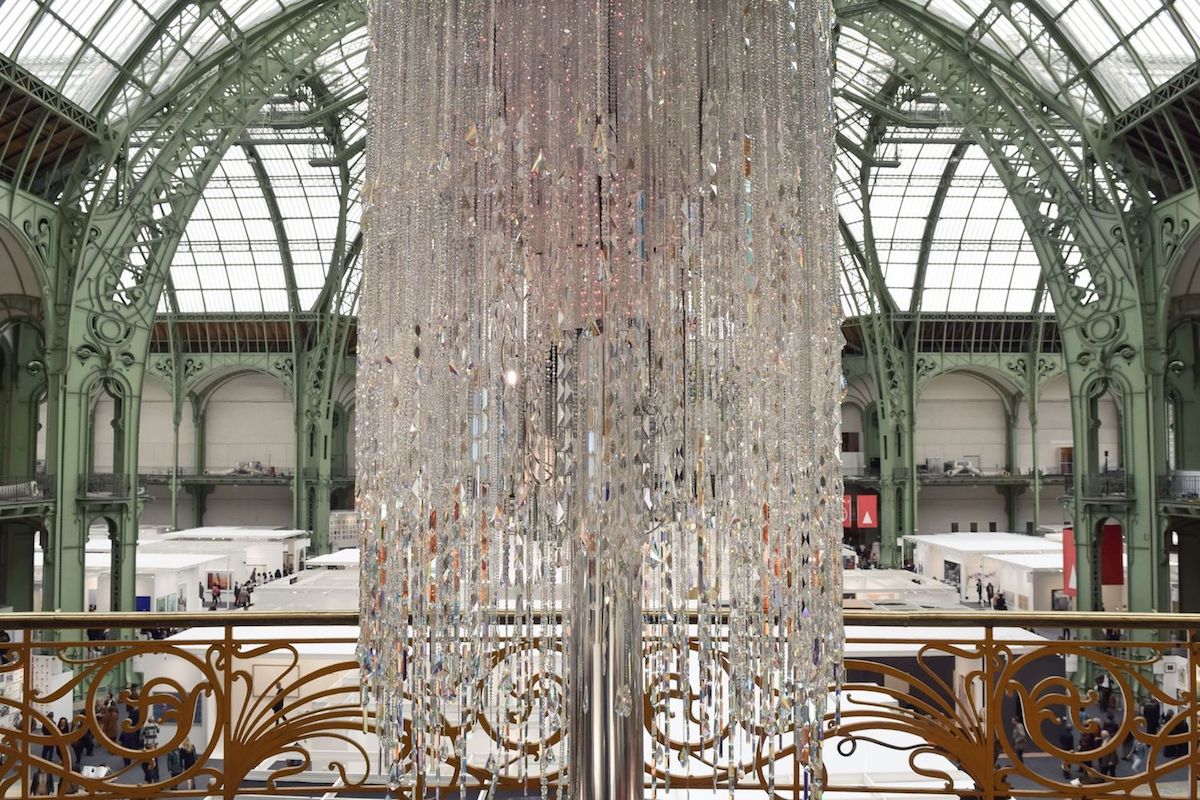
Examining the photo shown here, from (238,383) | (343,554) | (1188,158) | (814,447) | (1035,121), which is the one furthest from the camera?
(238,383)

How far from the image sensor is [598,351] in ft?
7.67

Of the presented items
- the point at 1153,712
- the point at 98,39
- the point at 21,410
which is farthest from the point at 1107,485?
the point at 21,410

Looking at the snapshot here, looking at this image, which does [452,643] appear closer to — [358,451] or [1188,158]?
[358,451]

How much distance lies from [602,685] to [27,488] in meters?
18.9

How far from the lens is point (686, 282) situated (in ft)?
7.74

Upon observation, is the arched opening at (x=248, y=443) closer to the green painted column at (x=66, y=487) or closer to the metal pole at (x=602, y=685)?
the green painted column at (x=66, y=487)

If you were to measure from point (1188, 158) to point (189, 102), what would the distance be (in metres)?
15.0

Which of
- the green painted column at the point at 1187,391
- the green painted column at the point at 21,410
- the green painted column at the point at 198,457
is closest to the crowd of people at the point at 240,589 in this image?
the green painted column at the point at 21,410

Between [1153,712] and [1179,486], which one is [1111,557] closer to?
[1153,712]

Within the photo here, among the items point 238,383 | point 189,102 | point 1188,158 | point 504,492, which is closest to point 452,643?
point 504,492

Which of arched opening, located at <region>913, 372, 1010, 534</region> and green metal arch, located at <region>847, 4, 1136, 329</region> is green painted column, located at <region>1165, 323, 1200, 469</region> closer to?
green metal arch, located at <region>847, 4, 1136, 329</region>

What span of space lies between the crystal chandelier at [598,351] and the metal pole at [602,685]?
0.10 m

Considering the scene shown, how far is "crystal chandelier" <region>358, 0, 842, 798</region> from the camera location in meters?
2.27

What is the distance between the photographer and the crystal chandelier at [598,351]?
2271mm
